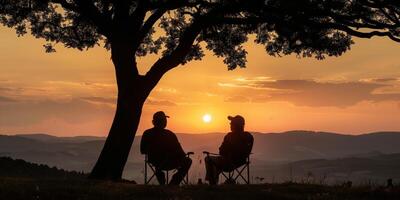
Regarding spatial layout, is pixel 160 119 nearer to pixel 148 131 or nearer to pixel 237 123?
pixel 148 131

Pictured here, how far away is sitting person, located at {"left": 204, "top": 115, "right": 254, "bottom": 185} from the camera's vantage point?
51.4 feet

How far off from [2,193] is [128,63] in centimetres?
746

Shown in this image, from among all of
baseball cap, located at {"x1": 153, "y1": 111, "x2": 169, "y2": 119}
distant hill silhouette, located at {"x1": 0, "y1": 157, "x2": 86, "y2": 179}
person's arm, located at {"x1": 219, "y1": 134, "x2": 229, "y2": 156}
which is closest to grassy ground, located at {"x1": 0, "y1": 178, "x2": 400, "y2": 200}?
person's arm, located at {"x1": 219, "y1": 134, "x2": 229, "y2": 156}

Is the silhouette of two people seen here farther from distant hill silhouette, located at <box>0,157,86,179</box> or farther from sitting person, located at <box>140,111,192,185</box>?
distant hill silhouette, located at <box>0,157,86,179</box>

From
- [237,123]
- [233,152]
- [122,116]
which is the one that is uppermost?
[122,116]

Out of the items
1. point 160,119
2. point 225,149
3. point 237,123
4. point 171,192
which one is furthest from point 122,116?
point 171,192

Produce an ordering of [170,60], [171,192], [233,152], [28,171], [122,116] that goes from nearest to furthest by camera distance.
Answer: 1. [171,192]
2. [233,152]
3. [122,116]
4. [170,60]
5. [28,171]

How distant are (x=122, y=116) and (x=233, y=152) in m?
3.86

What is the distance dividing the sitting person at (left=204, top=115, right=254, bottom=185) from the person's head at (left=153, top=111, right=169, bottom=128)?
1.56 metres

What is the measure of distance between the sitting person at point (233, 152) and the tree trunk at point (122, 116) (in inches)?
116

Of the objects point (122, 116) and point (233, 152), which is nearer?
point (233, 152)

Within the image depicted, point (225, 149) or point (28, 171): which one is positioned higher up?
point (225, 149)

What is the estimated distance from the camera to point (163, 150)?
15.6 m

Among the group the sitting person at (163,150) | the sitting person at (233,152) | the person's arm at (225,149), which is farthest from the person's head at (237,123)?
the sitting person at (163,150)
